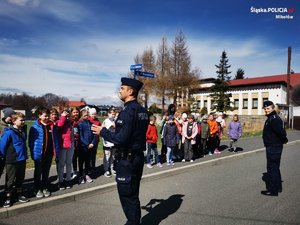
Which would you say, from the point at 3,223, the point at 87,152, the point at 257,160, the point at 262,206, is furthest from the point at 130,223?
the point at 257,160

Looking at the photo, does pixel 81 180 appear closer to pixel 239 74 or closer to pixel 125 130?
pixel 125 130

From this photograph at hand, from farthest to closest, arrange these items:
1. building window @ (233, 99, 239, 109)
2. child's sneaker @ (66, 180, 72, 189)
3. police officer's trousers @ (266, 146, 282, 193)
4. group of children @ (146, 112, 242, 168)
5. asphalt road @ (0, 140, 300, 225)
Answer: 1. building window @ (233, 99, 239, 109)
2. group of children @ (146, 112, 242, 168)
3. child's sneaker @ (66, 180, 72, 189)
4. police officer's trousers @ (266, 146, 282, 193)
5. asphalt road @ (0, 140, 300, 225)

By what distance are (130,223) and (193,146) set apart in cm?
807

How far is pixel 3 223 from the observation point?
5.05 metres

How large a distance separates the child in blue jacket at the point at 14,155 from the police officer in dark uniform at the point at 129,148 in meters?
2.32

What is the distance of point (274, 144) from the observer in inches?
272

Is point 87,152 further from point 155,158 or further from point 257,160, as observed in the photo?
point 257,160

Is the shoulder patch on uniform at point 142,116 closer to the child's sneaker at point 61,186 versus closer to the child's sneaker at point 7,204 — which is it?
the child's sneaker at point 7,204

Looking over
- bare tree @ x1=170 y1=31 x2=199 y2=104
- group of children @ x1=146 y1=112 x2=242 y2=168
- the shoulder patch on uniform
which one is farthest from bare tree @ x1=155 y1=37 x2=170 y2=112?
the shoulder patch on uniform

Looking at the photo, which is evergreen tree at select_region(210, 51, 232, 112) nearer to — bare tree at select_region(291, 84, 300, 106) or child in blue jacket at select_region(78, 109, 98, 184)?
bare tree at select_region(291, 84, 300, 106)

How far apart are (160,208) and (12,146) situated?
9.93 ft

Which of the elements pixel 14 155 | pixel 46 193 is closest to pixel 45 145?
pixel 14 155

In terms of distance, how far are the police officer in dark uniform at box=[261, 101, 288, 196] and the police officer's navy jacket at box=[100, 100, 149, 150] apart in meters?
3.85

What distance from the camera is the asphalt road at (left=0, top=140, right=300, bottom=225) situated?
5203 mm
